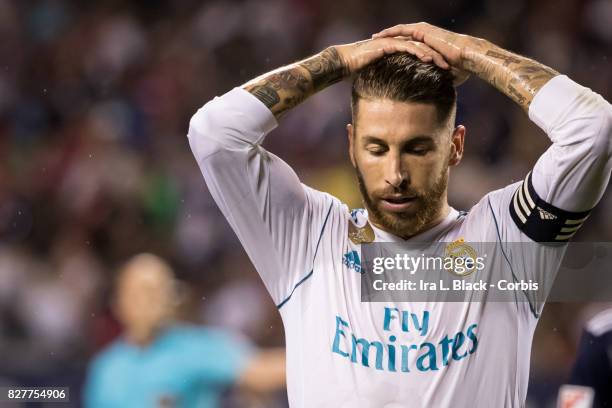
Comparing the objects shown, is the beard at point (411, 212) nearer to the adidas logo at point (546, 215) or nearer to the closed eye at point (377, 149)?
the closed eye at point (377, 149)

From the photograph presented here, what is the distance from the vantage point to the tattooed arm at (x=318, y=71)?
265 centimetres

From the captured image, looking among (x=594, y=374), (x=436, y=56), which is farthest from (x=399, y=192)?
(x=594, y=374)

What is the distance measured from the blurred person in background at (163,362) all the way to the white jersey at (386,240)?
73.3 inches

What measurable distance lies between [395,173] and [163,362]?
93.7 inches

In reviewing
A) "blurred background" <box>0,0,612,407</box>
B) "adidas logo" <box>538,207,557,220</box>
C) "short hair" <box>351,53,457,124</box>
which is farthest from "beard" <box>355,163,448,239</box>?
"blurred background" <box>0,0,612,407</box>

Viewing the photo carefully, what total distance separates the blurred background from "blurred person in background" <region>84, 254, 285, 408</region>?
18.0 inches

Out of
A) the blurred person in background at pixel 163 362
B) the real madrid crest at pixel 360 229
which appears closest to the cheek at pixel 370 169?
the real madrid crest at pixel 360 229

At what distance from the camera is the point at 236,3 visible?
690 centimetres

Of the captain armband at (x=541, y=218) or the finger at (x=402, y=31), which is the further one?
the finger at (x=402, y=31)

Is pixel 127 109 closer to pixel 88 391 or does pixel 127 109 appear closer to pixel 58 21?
pixel 58 21

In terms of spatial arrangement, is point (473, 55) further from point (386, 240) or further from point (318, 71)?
point (386, 240)

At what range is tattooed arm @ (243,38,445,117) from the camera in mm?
2652

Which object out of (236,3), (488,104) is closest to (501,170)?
(488,104)

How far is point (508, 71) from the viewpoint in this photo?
2613 mm
